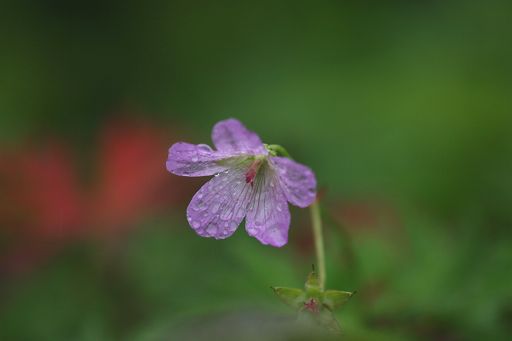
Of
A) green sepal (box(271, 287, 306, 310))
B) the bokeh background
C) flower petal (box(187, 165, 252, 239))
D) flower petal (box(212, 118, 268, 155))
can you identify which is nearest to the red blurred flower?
the bokeh background

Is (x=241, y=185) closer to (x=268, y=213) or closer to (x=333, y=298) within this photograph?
(x=268, y=213)

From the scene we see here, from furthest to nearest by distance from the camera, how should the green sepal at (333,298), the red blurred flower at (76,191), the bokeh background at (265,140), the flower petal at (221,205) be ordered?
the red blurred flower at (76,191), the bokeh background at (265,140), the flower petal at (221,205), the green sepal at (333,298)

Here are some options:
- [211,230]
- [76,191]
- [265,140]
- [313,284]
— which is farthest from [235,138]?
[265,140]

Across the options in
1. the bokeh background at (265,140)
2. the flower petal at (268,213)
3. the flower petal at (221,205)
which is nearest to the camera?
the flower petal at (268,213)

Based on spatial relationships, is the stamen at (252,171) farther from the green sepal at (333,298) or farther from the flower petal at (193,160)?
the green sepal at (333,298)

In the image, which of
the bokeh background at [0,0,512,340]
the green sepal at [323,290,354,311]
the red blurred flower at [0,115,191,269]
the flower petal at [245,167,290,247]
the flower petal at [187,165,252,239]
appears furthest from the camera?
the red blurred flower at [0,115,191,269]

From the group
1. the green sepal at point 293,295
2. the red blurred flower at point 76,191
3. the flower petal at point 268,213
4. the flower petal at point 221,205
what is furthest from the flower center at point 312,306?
the red blurred flower at point 76,191

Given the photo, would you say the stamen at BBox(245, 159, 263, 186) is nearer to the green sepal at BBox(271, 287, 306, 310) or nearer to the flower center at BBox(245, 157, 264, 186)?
the flower center at BBox(245, 157, 264, 186)

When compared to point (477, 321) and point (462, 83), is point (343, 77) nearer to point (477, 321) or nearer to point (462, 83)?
point (462, 83)
